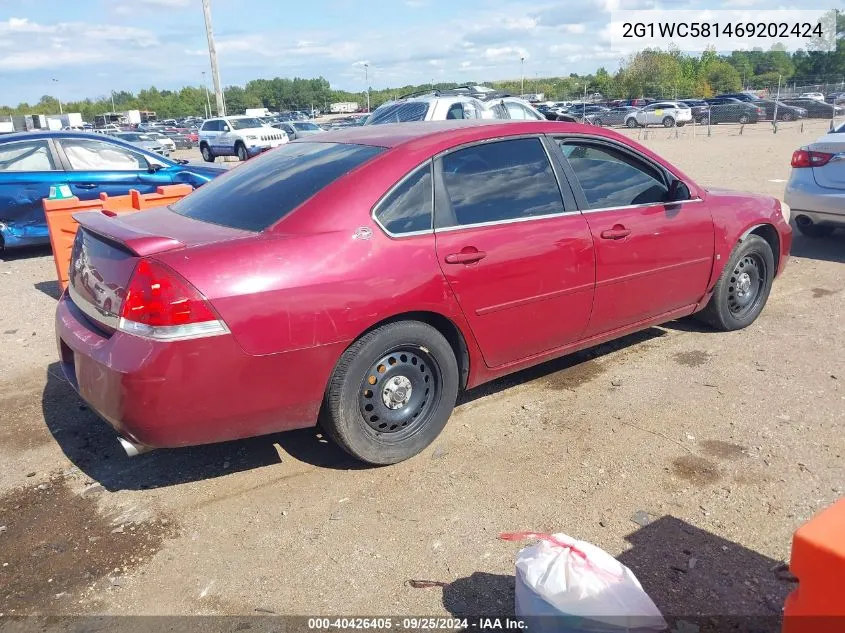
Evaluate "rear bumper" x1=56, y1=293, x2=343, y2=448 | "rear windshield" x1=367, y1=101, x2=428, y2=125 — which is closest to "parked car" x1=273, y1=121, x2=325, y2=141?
"rear windshield" x1=367, y1=101, x2=428, y2=125

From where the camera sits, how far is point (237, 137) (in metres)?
27.6

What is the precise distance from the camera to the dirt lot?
2682 mm

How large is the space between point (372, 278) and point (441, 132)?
1061 mm

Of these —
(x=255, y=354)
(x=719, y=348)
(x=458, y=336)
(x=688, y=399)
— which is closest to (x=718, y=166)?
(x=719, y=348)

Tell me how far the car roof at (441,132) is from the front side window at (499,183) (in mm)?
71

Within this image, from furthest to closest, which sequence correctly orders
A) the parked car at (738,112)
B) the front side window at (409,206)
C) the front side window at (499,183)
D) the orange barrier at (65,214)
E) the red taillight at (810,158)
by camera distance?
the parked car at (738,112) < the red taillight at (810,158) < the orange barrier at (65,214) < the front side window at (499,183) < the front side window at (409,206)

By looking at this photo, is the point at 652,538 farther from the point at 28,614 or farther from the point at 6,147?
the point at 6,147

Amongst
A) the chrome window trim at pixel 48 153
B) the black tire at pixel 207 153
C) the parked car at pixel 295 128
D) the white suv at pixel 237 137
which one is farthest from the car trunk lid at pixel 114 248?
the black tire at pixel 207 153

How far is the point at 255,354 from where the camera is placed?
2955 mm

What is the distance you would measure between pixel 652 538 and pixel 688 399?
151 cm

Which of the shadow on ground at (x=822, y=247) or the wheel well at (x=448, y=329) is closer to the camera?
the wheel well at (x=448, y=329)

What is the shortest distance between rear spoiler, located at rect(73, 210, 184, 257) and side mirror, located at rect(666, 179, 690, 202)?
3.05 meters

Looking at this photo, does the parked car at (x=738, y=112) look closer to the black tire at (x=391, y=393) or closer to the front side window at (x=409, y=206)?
the front side window at (x=409, y=206)

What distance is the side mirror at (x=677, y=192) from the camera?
4488 millimetres
